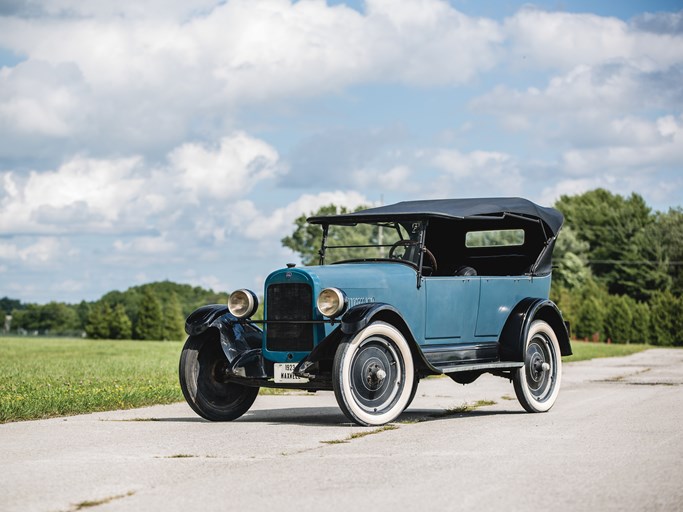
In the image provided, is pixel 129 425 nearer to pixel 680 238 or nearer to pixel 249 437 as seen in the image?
pixel 249 437

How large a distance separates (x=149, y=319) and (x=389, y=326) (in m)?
57.1

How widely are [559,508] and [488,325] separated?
675 cm

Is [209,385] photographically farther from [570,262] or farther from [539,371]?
[570,262]

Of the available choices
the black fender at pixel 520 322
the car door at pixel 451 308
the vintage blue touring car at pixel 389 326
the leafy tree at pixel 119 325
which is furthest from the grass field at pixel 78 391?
the leafy tree at pixel 119 325

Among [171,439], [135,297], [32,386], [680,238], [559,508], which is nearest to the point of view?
[559,508]

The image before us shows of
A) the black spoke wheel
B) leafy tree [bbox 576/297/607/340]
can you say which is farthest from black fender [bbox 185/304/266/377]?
leafy tree [bbox 576/297/607/340]

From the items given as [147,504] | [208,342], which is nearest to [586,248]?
[208,342]

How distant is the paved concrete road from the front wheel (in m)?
0.26

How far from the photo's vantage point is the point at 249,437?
32.5 ft

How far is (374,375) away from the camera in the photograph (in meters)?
11.0

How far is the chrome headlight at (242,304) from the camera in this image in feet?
39.5

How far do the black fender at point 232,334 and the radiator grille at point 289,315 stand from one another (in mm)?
273

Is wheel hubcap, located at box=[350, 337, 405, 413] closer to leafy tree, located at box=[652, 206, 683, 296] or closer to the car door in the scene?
the car door

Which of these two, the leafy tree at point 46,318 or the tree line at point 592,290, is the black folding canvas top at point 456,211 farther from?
the leafy tree at point 46,318
